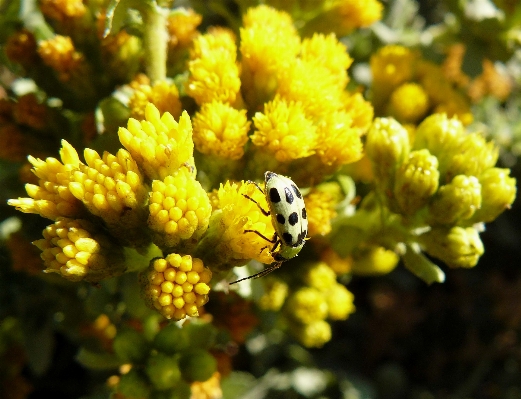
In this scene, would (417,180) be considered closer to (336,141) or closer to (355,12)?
(336,141)

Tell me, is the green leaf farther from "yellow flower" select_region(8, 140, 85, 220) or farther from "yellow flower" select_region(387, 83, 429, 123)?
"yellow flower" select_region(8, 140, 85, 220)

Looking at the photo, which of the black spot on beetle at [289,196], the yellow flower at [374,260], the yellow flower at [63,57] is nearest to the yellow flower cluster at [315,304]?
the yellow flower at [374,260]

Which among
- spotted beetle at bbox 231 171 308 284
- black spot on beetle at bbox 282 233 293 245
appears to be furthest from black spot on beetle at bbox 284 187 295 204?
black spot on beetle at bbox 282 233 293 245

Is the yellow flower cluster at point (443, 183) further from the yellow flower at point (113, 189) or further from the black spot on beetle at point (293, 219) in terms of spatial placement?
the yellow flower at point (113, 189)

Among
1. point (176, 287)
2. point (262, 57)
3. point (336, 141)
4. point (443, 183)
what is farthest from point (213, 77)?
point (443, 183)

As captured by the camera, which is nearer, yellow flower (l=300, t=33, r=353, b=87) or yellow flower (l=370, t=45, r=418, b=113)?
yellow flower (l=300, t=33, r=353, b=87)

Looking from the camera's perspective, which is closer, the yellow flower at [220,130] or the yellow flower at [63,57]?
the yellow flower at [220,130]

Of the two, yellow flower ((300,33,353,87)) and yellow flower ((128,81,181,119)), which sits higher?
yellow flower ((300,33,353,87))
